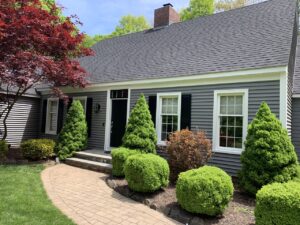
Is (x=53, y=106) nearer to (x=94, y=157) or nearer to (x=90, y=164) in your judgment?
(x=94, y=157)

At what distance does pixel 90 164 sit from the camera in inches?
345

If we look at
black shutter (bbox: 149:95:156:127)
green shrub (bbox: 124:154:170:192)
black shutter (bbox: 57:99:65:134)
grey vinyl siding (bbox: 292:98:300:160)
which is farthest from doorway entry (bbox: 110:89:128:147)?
grey vinyl siding (bbox: 292:98:300:160)

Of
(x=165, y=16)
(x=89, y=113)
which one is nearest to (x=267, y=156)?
(x=89, y=113)

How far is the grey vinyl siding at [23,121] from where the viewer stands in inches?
482

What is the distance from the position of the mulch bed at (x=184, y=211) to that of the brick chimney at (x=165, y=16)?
9.47 m

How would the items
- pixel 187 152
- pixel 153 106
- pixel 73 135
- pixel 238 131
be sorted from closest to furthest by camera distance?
pixel 187 152 < pixel 238 131 < pixel 153 106 < pixel 73 135

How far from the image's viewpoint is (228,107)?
771 cm

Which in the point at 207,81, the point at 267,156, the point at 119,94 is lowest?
the point at 267,156

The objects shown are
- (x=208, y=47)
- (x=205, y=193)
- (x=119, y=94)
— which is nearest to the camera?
(x=205, y=193)

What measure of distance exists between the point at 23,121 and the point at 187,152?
9180 mm

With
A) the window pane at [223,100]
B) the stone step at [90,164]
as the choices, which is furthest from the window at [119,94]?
the window pane at [223,100]

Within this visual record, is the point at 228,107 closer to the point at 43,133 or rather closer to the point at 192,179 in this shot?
the point at 192,179

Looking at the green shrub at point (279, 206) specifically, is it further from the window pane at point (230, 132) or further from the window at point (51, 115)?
the window at point (51, 115)

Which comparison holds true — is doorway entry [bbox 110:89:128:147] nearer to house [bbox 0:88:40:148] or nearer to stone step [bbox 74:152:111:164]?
stone step [bbox 74:152:111:164]
